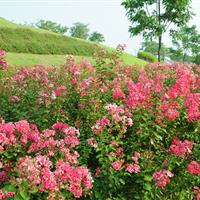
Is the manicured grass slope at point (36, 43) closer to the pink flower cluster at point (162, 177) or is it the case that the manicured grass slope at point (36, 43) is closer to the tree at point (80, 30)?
the pink flower cluster at point (162, 177)

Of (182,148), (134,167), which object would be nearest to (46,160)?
(134,167)

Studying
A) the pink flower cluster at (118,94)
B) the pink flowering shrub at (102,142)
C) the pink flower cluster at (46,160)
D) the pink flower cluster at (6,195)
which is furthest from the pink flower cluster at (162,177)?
the pink flower cluster at (6,195)

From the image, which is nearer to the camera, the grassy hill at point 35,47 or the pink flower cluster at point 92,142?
the pink flower cluster at point 92,142

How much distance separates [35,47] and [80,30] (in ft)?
216

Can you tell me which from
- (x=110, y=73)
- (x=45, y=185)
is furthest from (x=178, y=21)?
(x=45, y=185)

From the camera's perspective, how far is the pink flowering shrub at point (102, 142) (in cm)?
344

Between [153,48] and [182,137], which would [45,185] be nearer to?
[182,137]

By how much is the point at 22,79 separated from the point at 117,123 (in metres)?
2.59

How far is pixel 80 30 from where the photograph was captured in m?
87.4

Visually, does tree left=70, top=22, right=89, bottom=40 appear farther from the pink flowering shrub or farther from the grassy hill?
the pink flowering shrub

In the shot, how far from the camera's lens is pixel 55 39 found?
85.8ft

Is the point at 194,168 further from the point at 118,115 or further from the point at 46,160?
the point at 46,160

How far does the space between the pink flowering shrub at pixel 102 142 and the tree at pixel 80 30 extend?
81.9m

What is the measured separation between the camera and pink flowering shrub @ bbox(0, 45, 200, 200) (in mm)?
3443
